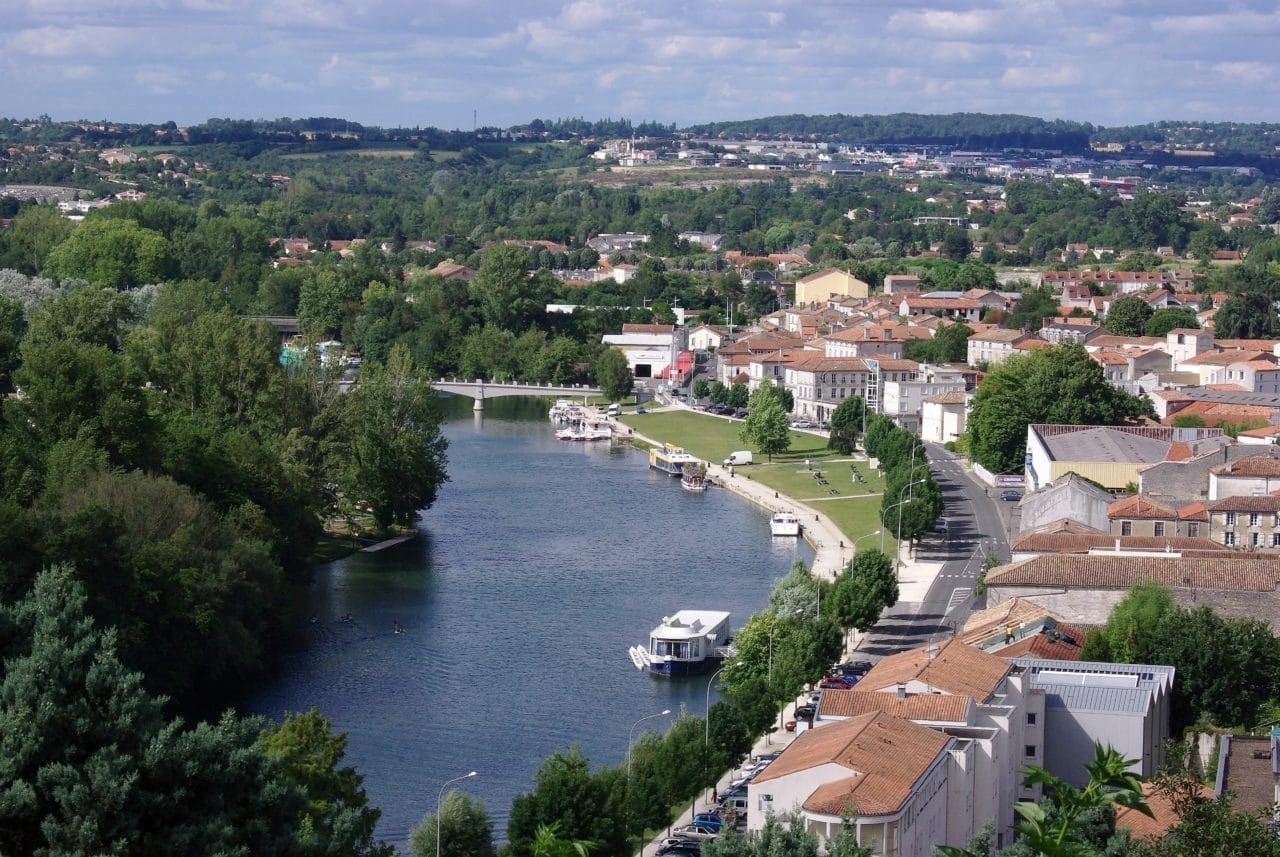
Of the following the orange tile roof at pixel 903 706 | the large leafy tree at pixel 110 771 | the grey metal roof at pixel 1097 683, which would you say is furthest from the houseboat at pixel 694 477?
the large leafy tree at pixel 110 771

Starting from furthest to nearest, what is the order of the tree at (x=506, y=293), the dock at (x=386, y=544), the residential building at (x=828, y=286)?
the residential building at (x=828, y=286), the tree at (x=506, y=293), the dock at (x=386, y=544)

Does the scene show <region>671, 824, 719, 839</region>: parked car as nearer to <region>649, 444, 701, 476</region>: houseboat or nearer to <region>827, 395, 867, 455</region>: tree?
<region>649, 444, 701, 476</region>: houseboat

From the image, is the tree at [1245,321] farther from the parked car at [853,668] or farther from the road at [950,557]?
the parked car at [853,668]

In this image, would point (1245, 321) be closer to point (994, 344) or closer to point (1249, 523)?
point (994, 344)

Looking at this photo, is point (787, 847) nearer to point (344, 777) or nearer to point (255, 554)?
point (344, 777)

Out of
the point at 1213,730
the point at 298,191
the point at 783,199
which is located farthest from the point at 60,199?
the point at 1213,730
